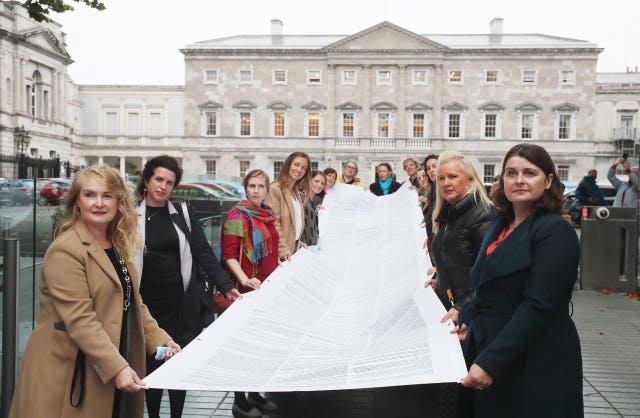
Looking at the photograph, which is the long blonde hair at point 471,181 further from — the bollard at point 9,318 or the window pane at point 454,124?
the window pane at point 454,124

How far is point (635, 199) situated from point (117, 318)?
10337 millimetres

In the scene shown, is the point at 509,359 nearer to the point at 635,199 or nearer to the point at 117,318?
the point at 117,318

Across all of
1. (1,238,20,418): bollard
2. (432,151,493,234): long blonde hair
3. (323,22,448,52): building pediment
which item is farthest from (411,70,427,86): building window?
(1,238,20,418): bollard

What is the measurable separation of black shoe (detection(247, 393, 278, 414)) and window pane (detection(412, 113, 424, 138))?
43853 millimetres

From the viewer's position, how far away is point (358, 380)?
2389 mm

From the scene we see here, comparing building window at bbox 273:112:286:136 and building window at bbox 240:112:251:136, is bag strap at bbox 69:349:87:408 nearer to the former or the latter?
building window at bbox 273:112:286:136

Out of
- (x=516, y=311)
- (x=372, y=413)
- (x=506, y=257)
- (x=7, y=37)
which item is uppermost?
(x=7, y=37)

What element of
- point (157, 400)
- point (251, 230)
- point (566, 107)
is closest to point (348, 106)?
point (566, 107)

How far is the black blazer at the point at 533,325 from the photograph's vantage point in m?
2.26

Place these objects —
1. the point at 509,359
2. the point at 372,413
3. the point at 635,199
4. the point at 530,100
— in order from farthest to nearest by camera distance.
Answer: the point at 530,100
the point at 635,199
the point at 372,413
the point at 509,359

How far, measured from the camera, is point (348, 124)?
155 ft

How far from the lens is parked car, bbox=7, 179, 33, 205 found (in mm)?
4176

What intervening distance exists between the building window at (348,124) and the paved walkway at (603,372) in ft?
131

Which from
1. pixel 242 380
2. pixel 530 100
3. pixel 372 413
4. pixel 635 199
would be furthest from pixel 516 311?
pixel 530 100
